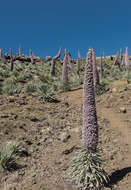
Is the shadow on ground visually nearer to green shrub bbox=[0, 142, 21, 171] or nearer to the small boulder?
the small boulder

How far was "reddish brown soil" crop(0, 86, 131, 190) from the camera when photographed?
464 cm

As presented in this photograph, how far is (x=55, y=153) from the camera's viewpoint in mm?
6109

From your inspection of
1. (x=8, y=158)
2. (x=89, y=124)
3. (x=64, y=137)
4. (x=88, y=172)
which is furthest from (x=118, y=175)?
(x=8, y=158)

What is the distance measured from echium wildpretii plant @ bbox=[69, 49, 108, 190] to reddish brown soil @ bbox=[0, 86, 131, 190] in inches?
12.8

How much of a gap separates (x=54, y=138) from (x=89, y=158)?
306 cm

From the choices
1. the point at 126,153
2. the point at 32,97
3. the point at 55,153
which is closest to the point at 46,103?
the point at 32,97

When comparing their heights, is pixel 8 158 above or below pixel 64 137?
below

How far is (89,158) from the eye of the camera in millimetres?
4184

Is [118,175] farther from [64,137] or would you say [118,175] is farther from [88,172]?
[64,137]

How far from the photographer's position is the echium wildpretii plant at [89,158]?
409cm

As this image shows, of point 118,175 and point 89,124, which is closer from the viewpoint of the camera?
point 89,124

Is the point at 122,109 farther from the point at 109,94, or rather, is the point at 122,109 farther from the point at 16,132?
the point at 16,132

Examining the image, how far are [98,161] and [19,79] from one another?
1345 centimetres

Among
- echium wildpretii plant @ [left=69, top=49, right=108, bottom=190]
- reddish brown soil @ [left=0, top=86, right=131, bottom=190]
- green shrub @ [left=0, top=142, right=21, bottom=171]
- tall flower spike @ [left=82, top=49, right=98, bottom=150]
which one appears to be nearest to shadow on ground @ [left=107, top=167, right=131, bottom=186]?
reddish brown soil @ [left=0, top=86, right=131, bottom=190]
